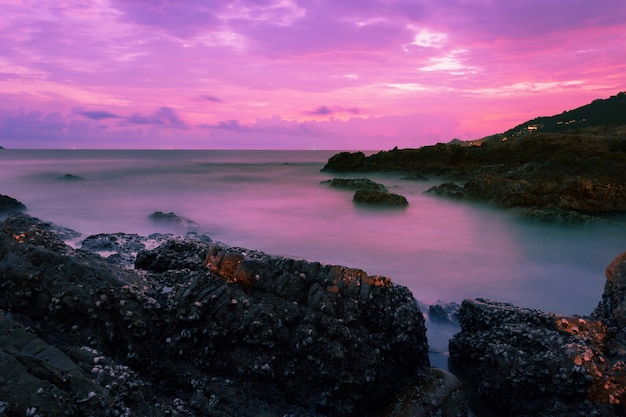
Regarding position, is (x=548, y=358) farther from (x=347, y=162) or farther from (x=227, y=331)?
(x=347, y=162)

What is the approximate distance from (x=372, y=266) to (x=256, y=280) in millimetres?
5920

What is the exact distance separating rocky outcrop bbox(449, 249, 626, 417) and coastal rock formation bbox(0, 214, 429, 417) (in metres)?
0.79

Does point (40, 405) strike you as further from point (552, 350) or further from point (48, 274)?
point (552, 350)

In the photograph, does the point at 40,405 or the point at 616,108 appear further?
the point at 616,108

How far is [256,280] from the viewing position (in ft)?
15.6

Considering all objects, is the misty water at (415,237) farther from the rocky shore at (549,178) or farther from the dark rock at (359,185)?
the dark rock at (359,185)

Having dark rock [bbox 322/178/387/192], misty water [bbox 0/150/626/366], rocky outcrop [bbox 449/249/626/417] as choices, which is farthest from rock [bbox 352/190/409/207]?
rocky outcrop [bbox 449/249/626/417]

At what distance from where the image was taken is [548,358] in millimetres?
4211

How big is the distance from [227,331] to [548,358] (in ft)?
11.3

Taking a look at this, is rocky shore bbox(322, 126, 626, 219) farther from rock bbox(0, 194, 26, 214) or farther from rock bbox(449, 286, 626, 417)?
rock bbox(0, 194, 26, 214)

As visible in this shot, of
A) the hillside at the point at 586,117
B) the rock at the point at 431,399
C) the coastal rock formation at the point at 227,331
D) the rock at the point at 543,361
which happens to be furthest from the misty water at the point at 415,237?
the hillside at the point at 586,117

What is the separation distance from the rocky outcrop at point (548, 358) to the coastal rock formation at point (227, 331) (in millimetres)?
794

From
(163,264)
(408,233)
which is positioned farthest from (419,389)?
(408,233)

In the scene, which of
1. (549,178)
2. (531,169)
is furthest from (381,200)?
(531,169)
